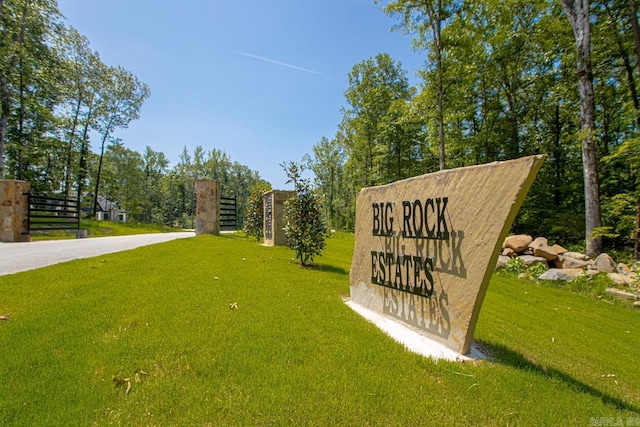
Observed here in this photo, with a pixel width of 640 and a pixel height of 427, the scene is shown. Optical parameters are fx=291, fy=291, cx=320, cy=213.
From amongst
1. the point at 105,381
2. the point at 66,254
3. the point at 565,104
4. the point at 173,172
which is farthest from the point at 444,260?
the point at 173,172

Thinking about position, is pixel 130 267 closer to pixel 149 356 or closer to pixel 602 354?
pixel 149 356

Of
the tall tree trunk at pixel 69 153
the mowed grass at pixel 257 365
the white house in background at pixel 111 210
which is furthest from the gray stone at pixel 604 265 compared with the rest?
the white house in background at pixel 111 210

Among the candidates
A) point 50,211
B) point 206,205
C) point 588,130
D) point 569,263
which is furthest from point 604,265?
point 50,211

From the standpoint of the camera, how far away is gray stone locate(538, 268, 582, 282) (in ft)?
26.3

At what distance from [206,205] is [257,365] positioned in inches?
A: 459

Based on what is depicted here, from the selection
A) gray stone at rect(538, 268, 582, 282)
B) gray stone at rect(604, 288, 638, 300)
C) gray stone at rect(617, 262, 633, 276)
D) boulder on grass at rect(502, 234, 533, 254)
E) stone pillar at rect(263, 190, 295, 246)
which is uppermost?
stone pillar at rect(263, 190, 295, 246)

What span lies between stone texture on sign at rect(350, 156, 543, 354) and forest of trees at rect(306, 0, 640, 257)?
25.4ft

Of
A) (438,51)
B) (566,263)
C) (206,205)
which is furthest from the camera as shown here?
(438,51)

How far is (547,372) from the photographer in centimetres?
276

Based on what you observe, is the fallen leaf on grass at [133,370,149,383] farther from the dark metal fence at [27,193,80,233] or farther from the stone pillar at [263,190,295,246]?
the dark metal fence at [27,193,80,233]

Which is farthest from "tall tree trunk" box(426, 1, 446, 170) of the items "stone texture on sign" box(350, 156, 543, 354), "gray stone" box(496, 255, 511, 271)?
"stone texture on sign" box(350, 156, 543, 354)

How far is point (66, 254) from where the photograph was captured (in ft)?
22.0

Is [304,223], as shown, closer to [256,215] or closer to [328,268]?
[328,268]

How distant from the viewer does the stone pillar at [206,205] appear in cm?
1295
